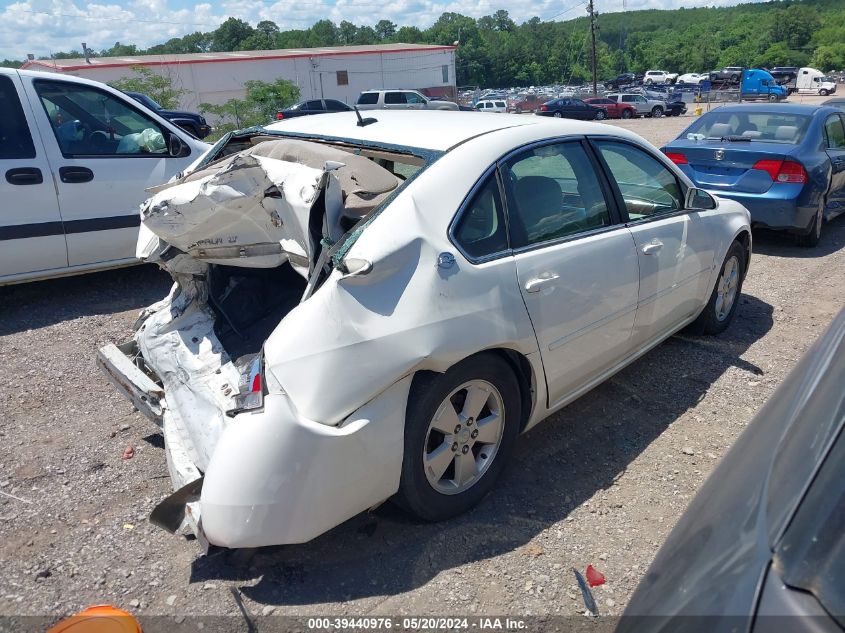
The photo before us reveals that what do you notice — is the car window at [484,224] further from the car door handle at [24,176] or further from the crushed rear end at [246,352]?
the car door handle at [24,176]

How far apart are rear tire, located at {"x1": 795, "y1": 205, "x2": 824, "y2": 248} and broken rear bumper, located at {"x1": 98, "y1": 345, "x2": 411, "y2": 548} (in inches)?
258

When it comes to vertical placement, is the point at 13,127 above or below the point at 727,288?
above

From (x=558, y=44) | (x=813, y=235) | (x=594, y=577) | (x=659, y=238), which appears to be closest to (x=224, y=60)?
(x=813, y=235)

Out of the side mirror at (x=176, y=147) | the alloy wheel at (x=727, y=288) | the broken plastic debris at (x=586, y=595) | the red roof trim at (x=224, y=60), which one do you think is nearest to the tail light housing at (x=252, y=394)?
the broken plastic debris at (x=586, y=595)

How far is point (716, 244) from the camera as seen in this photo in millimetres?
4410

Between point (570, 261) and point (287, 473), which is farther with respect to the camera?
point (570, 261)

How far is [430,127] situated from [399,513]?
6.29 feet

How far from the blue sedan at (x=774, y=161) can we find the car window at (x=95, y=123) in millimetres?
5701

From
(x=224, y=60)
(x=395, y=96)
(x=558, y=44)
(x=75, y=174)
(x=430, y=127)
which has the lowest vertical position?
(x=75, y=174)

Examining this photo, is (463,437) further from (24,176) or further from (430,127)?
(24,176)

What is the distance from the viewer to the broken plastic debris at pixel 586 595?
2527 millimetres

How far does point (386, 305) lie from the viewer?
2.54m

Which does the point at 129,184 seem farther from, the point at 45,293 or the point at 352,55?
the point at 352,55

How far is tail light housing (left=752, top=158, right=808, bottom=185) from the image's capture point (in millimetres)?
6992
